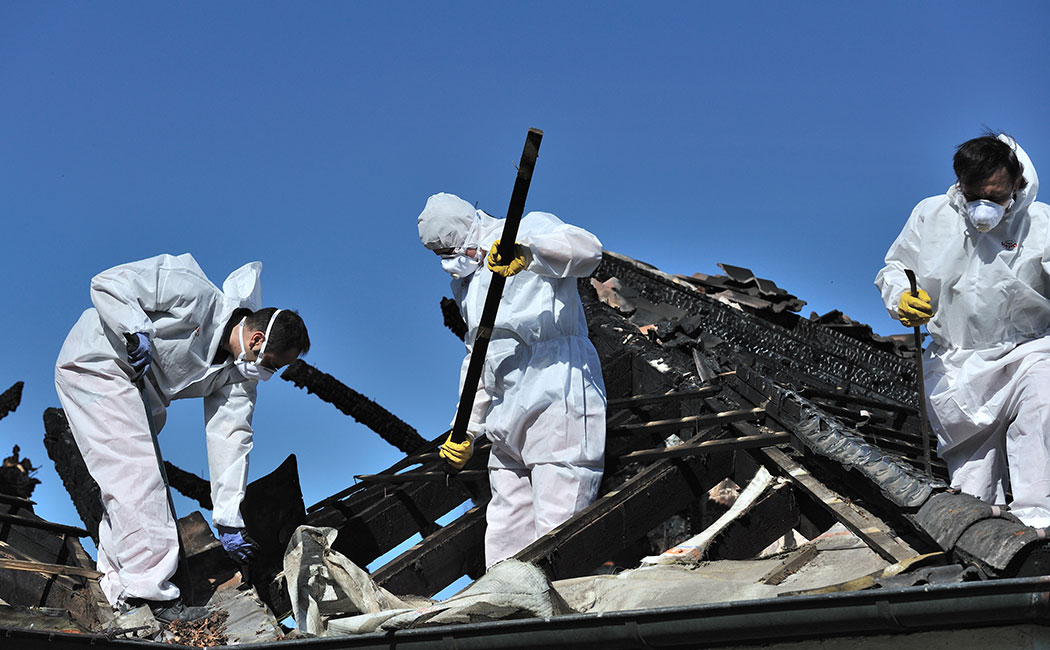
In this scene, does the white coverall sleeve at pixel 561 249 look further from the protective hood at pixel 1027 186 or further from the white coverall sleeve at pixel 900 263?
the protective hood at pixel 1027 186

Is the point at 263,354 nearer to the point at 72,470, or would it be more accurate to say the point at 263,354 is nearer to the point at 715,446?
the point at 72,470

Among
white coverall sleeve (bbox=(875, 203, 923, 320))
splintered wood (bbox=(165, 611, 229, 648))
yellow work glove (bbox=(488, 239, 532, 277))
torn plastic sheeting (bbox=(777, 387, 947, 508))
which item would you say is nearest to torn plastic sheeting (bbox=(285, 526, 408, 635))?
splintered wood (bbox=(165, 611, 229, 648))

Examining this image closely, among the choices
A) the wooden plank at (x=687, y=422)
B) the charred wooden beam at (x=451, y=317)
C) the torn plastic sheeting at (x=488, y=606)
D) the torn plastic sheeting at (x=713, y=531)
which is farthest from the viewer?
the charred wooden beam at (x=451, y=317)

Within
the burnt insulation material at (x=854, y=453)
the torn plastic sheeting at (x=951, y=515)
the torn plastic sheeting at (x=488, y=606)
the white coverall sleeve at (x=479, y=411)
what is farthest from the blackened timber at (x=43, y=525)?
the torn plastic sheeting at (x=951, y=515)

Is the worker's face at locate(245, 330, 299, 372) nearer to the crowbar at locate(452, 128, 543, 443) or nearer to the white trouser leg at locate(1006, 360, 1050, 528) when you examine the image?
the crowbar at locate(452, 128, 543, 443)

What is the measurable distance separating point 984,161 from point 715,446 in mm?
2056

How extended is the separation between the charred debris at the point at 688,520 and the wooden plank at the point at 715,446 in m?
0.01

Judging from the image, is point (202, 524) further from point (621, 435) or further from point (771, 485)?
point (771, 485)

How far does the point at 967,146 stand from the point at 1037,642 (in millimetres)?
2987

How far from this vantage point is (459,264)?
641 cm

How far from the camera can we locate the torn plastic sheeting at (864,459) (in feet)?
16.5

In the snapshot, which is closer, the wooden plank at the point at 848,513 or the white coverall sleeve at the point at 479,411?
the wooden plank at the point at 848,513

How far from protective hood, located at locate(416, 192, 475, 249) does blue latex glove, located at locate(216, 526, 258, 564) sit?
1877 mm

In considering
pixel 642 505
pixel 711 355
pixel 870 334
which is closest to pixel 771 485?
pixel 642 505
